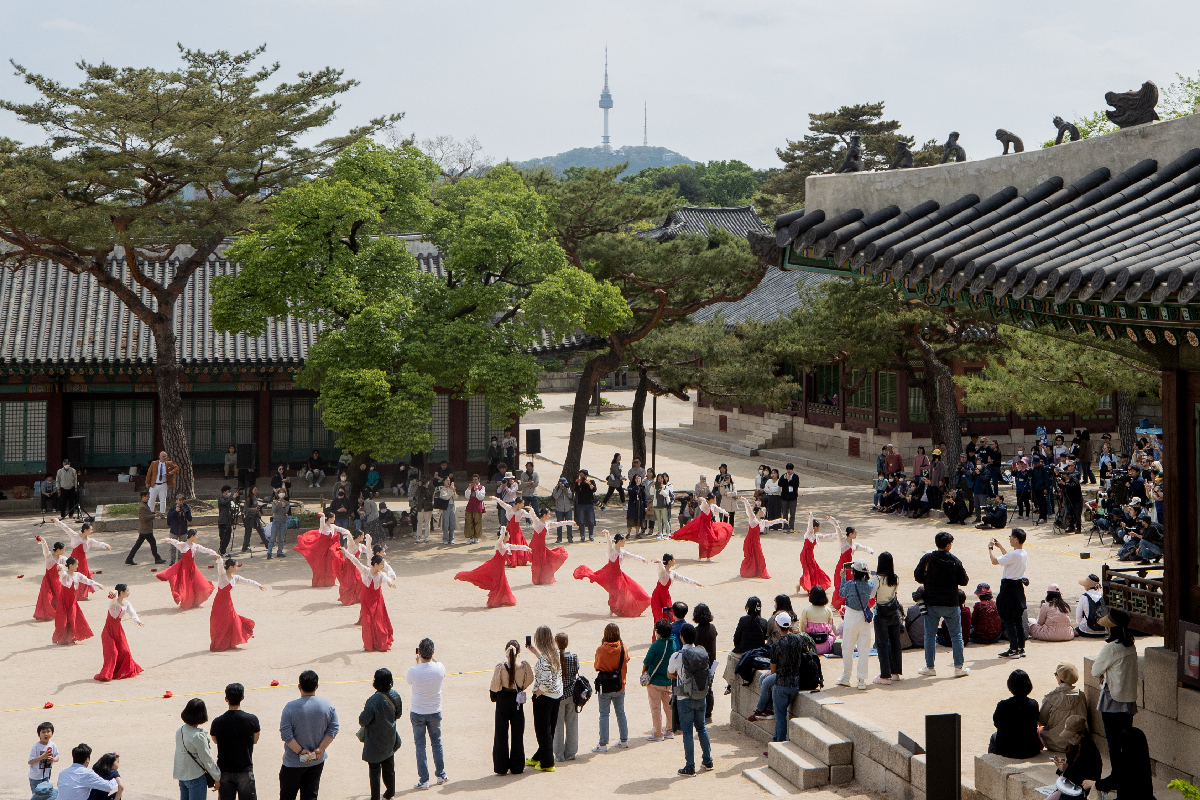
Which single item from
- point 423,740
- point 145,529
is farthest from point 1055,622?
point 145,529

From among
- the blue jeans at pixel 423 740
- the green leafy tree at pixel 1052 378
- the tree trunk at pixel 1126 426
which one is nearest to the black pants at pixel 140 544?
the blue jeans at pixel 423 740

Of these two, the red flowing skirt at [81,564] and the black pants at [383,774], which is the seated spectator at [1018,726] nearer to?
the black pants at [383,774]

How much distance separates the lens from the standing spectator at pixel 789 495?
2370 cm

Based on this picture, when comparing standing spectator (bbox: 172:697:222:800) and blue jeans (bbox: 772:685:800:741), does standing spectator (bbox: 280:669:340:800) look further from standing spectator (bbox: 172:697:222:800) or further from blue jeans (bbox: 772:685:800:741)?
blue jeans (bbox: 772:685:800:741)

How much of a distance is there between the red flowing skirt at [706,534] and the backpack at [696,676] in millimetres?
9764

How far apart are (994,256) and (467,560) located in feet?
50.5

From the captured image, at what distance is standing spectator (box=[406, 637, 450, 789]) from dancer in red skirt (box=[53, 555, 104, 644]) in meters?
6.97

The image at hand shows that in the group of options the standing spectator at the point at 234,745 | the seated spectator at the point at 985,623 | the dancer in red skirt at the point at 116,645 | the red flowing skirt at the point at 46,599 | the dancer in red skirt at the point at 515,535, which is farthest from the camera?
the dancer in red skirt at the point at 515,535

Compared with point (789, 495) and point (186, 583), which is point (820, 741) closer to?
point (186, 583)

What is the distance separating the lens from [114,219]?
2439 cm

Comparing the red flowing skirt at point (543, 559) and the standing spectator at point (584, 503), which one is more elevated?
the standing spectator at point (584, 503)

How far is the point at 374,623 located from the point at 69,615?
14.4ft

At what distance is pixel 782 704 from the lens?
11055 millimetres

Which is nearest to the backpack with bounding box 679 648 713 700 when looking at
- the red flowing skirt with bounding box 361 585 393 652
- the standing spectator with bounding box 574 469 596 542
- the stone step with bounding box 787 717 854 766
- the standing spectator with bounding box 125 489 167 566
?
the stone step with bounding box 787 717 854 766
